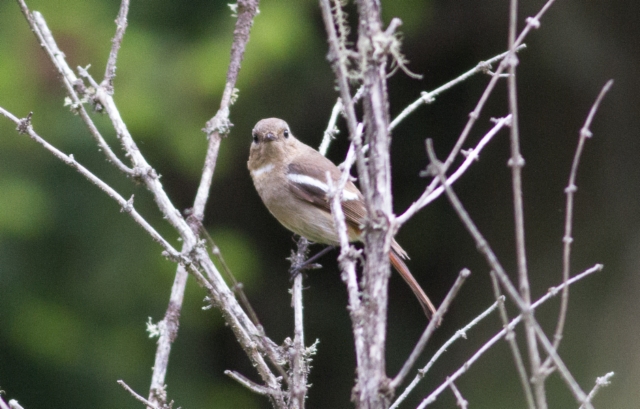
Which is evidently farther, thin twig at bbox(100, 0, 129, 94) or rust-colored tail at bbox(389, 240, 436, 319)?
rust-colored tail at bbox(389, 240, 436, 319)

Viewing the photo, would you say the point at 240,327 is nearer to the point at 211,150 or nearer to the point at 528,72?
the point at 211,150

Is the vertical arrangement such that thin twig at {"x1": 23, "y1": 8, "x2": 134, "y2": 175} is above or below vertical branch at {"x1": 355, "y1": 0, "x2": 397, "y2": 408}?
above

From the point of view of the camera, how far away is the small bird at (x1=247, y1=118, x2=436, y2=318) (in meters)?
4.34

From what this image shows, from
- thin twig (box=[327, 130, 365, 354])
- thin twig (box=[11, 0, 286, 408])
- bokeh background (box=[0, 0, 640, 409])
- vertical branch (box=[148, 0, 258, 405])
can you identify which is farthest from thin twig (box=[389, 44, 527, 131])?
bokeh background (box=[0, 0, 640, 409])

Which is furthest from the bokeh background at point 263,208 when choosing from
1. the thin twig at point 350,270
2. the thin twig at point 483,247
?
the thin twig at point 483,247

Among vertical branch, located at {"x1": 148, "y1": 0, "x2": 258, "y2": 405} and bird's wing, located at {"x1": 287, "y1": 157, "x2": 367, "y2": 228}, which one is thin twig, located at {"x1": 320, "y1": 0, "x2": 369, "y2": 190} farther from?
bird's wing, located at {"x1": 287, "y1": 157, "x2": 367, "y2": 228}

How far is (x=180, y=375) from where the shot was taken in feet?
16.2

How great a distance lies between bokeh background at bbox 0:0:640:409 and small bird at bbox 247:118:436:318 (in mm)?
431

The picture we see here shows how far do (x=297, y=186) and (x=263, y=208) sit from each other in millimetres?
1297

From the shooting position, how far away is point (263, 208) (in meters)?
5.73

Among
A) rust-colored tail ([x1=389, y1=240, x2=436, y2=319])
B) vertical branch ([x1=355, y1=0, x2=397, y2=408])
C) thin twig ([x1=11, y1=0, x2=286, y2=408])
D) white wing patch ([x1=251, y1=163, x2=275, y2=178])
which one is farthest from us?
white wing patch ([x1=251, y1=163, x2=275, y2=178])

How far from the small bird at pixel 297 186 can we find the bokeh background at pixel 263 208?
431 mm

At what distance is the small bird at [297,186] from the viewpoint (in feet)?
14.2

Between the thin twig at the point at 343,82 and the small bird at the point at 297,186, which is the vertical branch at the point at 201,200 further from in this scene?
the small bird at the point at 297,186
